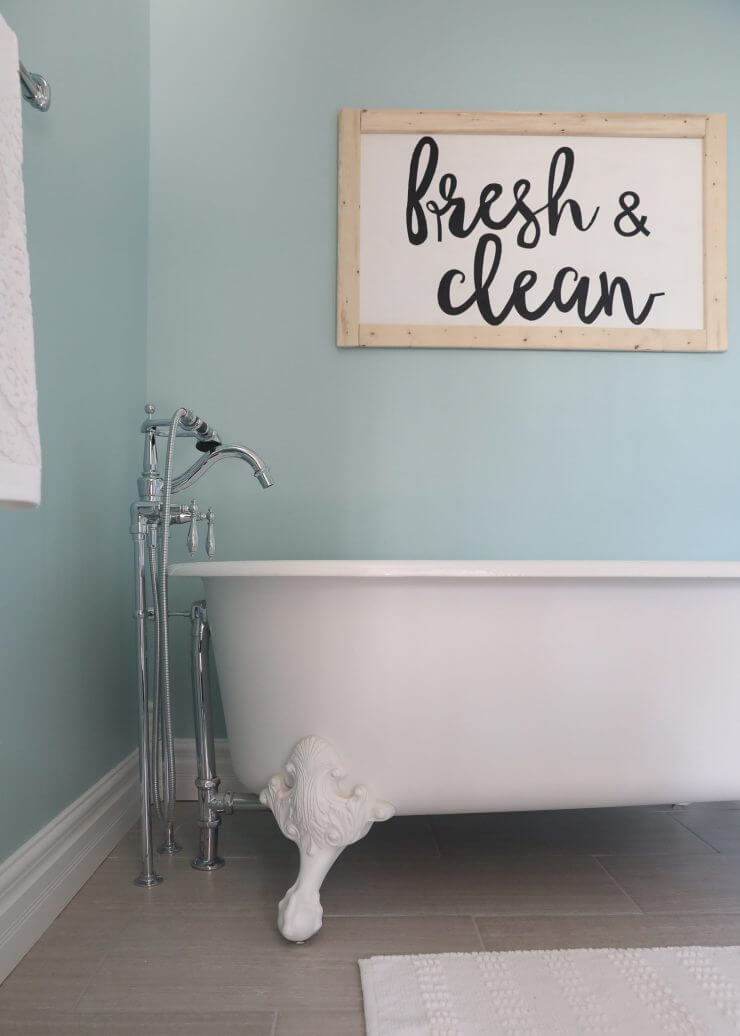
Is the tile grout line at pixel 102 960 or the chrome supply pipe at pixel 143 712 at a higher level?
the chrome supply pipe at pixel 143 712

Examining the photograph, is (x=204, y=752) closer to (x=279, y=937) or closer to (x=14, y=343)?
(x=279, y=937)

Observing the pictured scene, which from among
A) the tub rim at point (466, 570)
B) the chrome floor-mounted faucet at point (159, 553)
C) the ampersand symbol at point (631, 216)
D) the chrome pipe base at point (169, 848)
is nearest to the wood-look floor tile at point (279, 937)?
the chrome floor-mounted faucet at point (159, 553)

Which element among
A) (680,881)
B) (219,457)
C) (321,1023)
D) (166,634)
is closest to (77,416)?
(219,457)

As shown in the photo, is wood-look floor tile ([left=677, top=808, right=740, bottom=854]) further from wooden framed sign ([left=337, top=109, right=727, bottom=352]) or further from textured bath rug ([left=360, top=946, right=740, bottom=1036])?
wooden framed sign ([left=337, top=109, right=727, bottom=352])

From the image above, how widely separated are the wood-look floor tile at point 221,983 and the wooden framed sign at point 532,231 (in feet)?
4.92

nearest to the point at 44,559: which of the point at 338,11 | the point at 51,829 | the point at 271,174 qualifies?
the point at 51,829

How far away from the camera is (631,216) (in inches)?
84.9

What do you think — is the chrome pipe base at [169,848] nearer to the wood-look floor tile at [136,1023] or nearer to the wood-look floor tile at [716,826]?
the wood-look floor tile at [136,1023]

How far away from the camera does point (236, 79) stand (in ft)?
7.02

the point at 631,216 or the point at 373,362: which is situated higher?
the point at 631,216

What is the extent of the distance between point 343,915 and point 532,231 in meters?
1.79

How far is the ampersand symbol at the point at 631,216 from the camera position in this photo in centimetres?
215

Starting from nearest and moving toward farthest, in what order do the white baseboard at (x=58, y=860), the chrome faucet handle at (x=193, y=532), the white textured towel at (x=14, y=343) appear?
the white textured towel at (x=14, y=343), the white baseboard at (x=58, y=860), the chrome faucet handle at (x=193, y=532)

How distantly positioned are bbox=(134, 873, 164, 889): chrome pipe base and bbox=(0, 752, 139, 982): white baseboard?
11cm
